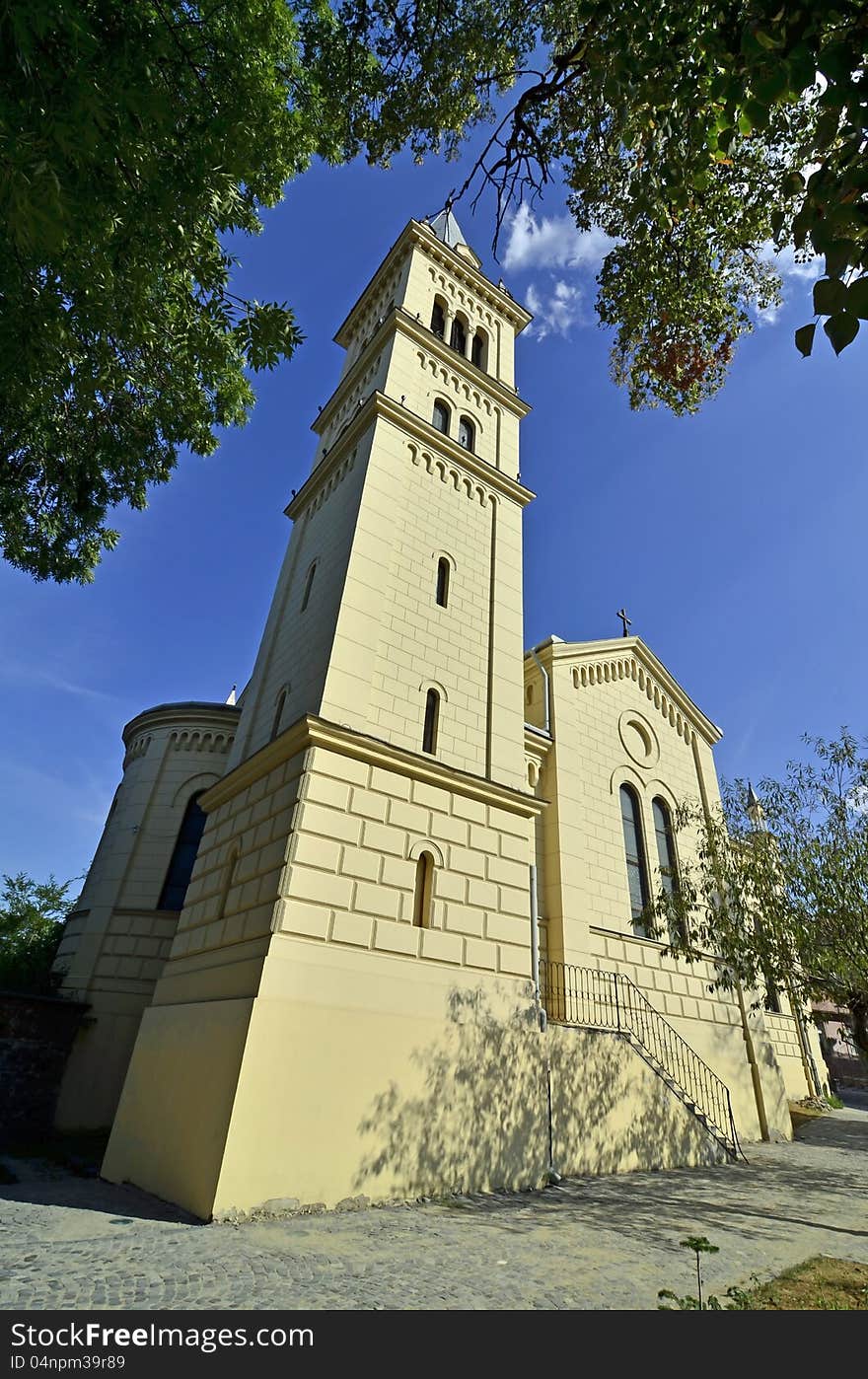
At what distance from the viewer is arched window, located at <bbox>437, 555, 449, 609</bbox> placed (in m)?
13.2

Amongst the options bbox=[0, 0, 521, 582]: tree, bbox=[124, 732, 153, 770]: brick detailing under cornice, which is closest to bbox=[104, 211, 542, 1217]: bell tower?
bbox=[0, 0, 521, 582]: tree

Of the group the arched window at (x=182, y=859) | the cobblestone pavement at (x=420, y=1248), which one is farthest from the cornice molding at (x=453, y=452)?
the cobblestone pavement at (x=420, y=1248)

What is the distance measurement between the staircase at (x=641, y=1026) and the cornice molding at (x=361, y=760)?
11.9 ft

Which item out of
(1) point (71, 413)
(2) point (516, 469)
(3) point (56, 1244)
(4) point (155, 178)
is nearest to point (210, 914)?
(3) point (56, 1244)

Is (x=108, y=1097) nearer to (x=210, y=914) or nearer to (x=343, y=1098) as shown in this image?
(x=210, y=914)

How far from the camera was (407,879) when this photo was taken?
9.71 m

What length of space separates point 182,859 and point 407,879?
30.8ft

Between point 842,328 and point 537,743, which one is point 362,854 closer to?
point 537,743

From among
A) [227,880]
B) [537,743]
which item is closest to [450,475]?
[537,743]

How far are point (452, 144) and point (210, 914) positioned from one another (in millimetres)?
12500

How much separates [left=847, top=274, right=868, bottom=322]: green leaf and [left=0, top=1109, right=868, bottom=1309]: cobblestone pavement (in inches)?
248

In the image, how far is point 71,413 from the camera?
35.5 ft

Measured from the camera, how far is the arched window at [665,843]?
16.9 metres

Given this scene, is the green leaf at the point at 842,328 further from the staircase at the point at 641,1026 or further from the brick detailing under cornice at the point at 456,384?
the brick detailing under cornice at the point at 456,384
